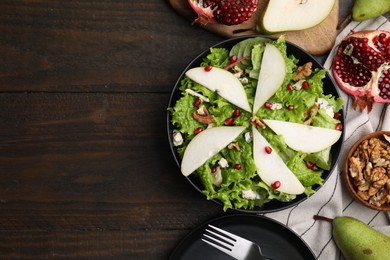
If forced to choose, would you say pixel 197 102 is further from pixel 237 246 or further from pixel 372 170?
pixel 372 170

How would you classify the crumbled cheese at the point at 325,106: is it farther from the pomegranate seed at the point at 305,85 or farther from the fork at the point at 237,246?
the fork at the point at 237,246

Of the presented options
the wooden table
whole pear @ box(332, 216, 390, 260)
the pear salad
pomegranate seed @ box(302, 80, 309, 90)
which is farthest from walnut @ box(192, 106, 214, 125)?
whole pear @ box(332, 216, 390, 260)

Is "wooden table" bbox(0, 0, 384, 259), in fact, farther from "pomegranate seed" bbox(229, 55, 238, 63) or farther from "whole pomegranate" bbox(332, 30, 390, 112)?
"whole pomegranate" bbox(332, 30, 390, 112)

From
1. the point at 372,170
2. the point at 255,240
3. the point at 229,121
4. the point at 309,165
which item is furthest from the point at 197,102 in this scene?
the point at 372,170

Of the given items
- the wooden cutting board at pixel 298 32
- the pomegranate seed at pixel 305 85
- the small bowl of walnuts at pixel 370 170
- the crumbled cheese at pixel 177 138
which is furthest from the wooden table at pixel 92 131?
the small bowl of walnuts at pixel 370 170

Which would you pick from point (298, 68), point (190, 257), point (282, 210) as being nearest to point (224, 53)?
point (298, 68)

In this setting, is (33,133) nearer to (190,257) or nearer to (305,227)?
(190,257)
